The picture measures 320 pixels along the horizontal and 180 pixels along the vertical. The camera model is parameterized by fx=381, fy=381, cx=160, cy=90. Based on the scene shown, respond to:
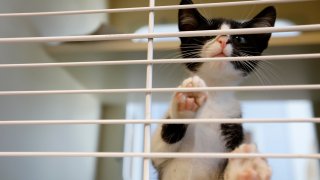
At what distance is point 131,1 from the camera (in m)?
1.31

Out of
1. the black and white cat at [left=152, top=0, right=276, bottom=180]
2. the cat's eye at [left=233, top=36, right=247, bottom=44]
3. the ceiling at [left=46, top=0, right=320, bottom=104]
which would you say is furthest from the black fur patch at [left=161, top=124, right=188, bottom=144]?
the ceiling at [left=46, top=0, right=320, bottom=104]

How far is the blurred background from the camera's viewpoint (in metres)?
0.95

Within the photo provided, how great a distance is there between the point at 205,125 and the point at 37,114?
49 centimetres

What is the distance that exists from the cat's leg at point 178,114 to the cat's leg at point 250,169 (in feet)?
0.42

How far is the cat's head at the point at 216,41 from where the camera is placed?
86cm

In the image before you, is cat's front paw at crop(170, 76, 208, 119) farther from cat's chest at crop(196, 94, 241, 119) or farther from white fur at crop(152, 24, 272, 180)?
cat's chest at crop(196, 94, 241, 119)

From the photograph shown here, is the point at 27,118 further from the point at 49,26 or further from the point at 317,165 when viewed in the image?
the point at 317,165

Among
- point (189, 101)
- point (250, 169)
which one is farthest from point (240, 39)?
point (250, 169)

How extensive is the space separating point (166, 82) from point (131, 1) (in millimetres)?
373

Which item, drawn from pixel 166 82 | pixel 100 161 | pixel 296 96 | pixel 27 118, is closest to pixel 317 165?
pixel 296 96

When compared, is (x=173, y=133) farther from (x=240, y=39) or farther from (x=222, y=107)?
(x=240, y=39)

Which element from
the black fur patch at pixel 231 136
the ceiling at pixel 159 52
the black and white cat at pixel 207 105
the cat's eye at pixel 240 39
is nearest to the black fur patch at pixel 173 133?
the black and white cat at pixel 207 105

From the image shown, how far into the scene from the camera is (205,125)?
883 millimetres

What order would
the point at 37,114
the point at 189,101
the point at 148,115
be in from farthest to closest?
the point at 37,114
the point at 189,101
the point at 148,115
